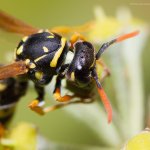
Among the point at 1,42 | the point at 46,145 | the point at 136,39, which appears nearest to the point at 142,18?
the point at 136,39

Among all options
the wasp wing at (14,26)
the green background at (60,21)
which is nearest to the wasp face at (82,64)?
the wasp wing at (14,26)

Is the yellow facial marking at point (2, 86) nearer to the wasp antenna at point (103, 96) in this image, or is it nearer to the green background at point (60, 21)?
the green background at point (60, 21)

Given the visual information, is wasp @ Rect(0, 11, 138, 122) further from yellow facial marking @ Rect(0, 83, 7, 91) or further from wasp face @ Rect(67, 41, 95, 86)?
yellow facial marking @ Rect(0, 83, 7, 91)

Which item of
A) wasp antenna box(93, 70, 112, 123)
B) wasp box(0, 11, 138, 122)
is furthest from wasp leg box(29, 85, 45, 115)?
wasp antenna box(93, 70, 112, 123)

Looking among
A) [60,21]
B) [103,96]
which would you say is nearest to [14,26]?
[103,96]

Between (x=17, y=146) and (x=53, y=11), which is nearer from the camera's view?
(x=17, y=146)

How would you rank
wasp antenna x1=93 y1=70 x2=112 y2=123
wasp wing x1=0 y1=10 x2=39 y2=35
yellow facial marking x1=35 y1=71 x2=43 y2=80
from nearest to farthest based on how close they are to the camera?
A: wasp antenna x1=93 y1=70 x2=112 y2=123, yellow facial marking x1=35 y1=71 x2=43 y2=80, wasp wing x1=0 y1=10 x2=39 y2=35

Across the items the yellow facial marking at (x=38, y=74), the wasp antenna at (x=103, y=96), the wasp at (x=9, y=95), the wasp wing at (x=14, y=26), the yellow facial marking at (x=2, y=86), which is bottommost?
the wasp at (x=9, y=95)

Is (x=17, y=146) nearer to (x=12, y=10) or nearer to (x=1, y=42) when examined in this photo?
(x=1, y=42)

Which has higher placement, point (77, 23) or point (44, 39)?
point (44, 39)
